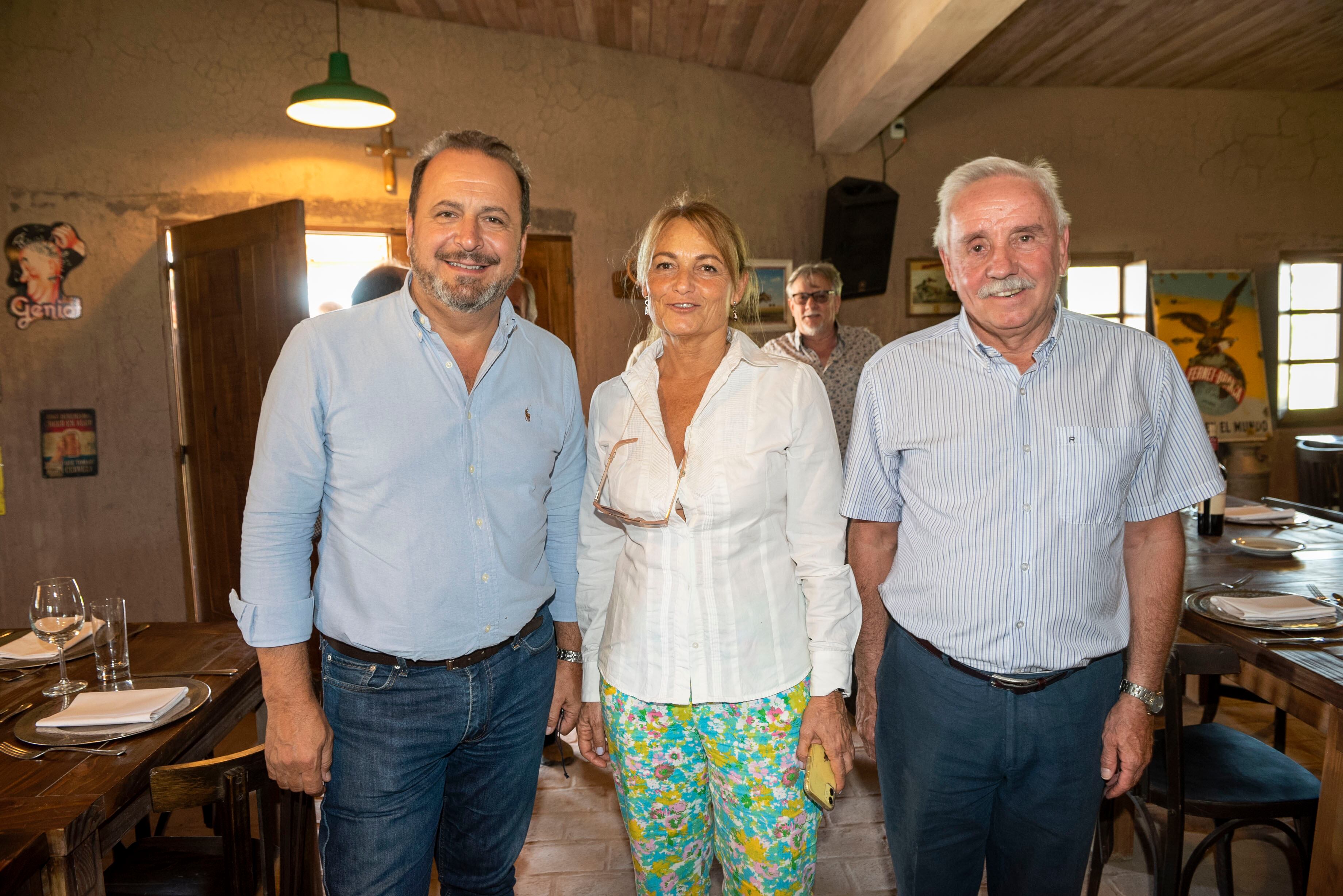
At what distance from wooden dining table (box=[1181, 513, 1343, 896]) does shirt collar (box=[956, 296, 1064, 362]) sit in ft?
2.32

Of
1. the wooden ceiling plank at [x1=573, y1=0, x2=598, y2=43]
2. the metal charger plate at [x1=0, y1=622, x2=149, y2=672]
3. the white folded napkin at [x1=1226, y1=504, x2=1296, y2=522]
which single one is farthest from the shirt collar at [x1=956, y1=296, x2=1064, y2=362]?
the wooden ceiling plank at [x1=573, y1=0, x2=598, y2=43]

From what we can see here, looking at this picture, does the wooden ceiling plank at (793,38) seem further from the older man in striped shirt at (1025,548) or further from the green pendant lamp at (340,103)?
the older man in striped shirt at (1025,548)

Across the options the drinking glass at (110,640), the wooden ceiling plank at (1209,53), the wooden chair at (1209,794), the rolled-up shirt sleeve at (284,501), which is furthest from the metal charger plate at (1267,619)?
the wooden ceiling plank at (1209,53)

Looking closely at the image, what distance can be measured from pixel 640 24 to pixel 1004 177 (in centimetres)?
398

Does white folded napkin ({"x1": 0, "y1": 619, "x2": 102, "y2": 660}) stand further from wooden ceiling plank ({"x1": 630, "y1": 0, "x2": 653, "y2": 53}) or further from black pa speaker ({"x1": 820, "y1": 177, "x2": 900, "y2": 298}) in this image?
black pa speaker ({"x1": 820, "y1": 177, "x2": 900, "y2": 298})

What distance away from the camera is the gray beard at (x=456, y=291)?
160 cm

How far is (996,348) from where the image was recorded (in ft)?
5.37

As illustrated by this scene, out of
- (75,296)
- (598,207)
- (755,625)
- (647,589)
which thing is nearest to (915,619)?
(755,625)

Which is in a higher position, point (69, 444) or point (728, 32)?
point (728, 32)

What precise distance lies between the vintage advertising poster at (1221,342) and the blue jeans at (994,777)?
581cm

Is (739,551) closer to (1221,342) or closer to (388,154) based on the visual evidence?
(388,154)

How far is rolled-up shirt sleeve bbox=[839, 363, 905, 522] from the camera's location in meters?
1.71

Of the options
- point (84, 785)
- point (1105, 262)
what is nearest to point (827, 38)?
point (1105, 262)

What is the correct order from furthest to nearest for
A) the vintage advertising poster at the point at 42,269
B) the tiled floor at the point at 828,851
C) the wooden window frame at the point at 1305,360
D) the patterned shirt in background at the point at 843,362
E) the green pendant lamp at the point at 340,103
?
1. the wooden window frame at the point at 1305,360
2. the vintage advertising poster at the point at 42,269
3. the patterned shirt in background at the point at 843,362
4. the green pendant lamp at the point at 340,103
5. the tiled floor at the point at 828,851
